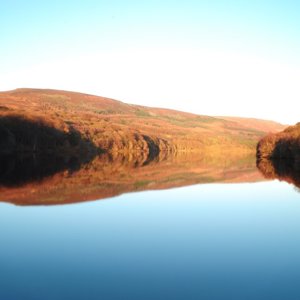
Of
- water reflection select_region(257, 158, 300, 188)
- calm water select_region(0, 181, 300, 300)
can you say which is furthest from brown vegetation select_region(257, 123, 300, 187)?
calm water select_region(0, 181, 300, 300)

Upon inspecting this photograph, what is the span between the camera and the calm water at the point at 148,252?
33.5 ft

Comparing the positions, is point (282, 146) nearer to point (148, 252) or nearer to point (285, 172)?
point (285, 172)

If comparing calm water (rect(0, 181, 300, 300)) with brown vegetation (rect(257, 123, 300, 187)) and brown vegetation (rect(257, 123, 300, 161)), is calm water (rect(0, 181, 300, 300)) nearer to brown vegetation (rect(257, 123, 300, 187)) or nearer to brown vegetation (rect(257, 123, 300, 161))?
brown vegetation (rect(257, 123, 300, 187))

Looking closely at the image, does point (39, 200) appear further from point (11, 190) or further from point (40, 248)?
point (40, 248)

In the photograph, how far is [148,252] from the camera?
13.5 m

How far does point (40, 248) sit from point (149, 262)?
11.7 feet

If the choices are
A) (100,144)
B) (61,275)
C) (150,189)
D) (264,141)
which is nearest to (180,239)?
(61,275)

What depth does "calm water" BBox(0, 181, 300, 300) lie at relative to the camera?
10203 millimetres

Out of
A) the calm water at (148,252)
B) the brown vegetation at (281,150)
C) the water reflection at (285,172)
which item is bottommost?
the calm water at (148,252)

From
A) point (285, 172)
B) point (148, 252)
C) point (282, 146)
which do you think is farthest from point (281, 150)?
point (148, 252)

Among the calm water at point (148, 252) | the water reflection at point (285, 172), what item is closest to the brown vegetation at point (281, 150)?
the water reflection at point (285, 172)

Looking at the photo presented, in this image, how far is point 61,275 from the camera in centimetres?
1095

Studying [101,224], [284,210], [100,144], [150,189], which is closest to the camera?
[101,224]

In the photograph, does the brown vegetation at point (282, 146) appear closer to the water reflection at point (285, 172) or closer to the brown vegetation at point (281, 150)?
the brown vegetation at point (281, 150)
